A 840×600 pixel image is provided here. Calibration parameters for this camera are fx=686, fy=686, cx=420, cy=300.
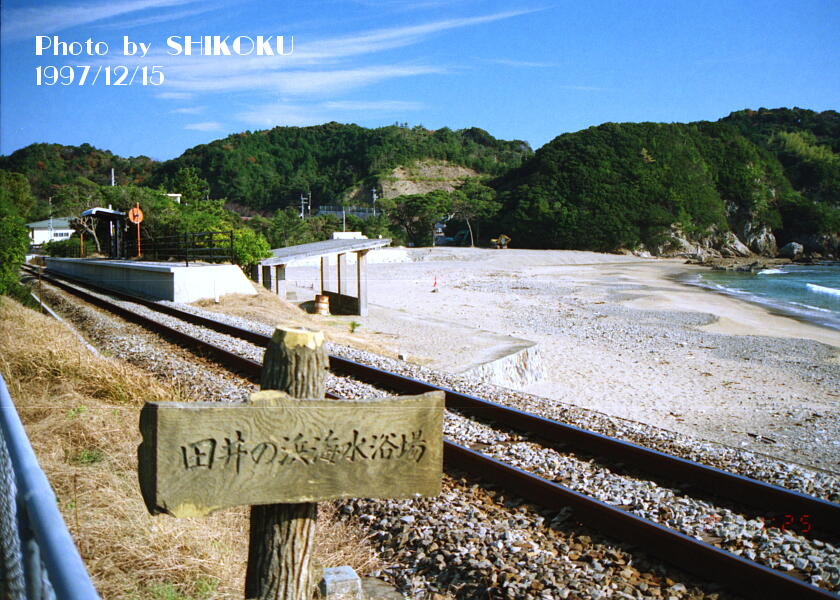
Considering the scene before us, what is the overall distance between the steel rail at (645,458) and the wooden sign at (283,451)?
149 inches

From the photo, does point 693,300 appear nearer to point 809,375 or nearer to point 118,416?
point 809,375

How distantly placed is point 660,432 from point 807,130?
178571mm

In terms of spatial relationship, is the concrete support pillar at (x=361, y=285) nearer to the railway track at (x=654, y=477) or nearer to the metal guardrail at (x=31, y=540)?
the railway track at (x=654, y=477)

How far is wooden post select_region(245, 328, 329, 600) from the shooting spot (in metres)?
2.48

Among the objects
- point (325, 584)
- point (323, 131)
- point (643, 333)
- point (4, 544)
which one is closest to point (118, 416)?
point (325, 584)

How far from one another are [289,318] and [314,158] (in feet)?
490

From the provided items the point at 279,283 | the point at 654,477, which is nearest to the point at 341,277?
the point at 279,283

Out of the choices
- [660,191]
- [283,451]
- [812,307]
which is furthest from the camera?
[660,191]

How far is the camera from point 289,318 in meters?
17.0

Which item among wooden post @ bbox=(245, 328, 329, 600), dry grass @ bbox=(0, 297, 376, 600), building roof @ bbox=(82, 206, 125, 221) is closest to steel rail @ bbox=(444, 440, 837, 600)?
dry grass @ bbox=(0, 297, 376, 600)

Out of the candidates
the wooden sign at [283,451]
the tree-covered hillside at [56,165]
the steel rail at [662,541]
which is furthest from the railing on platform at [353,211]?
the wooden sign at [283,451]

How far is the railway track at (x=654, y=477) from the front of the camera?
12.8 ft

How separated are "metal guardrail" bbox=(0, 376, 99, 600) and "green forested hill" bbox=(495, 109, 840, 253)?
88.3 m
